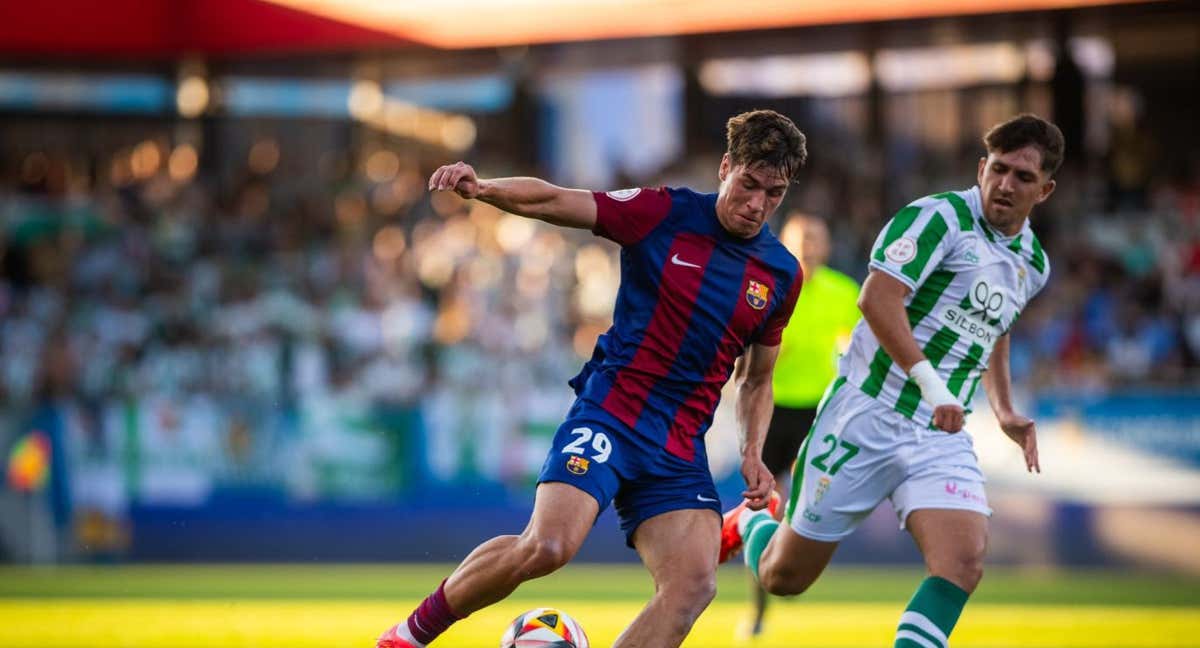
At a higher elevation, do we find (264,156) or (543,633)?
(264,156)

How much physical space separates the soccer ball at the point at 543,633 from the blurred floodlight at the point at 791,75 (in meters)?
16.0

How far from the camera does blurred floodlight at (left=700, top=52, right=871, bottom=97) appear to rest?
21.3m

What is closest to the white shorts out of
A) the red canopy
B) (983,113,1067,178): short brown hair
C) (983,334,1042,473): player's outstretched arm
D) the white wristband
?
(983,334,1042,473): player's outstretched arm

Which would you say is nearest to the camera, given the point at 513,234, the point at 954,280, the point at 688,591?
the point at 688,591

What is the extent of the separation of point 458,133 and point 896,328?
1729 cm

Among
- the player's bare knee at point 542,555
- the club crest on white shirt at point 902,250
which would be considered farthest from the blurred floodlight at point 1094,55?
the player's bare knee at point 542,555

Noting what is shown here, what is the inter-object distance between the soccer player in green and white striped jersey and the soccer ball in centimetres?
124

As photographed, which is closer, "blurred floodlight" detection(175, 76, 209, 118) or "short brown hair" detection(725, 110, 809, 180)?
"short brown hair" detection(725, 110, 809, 180)

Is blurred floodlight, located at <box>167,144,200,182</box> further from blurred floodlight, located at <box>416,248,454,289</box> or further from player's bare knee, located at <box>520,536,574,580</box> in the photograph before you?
player's bare knee, located at <box>520,536,574,580</box>

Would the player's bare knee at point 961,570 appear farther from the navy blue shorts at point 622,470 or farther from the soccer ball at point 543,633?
the soccer ball at point 543,633

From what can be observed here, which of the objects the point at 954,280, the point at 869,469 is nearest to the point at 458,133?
the point at 869,469

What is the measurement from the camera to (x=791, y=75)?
70.7 feet

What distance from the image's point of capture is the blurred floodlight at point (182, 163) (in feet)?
70.4

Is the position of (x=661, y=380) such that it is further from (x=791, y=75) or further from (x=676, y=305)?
(x=791, y=75)
